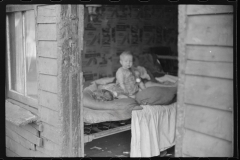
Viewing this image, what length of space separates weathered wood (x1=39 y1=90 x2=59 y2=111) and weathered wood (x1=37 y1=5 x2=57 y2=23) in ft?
2.60

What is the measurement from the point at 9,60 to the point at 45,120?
155 cm

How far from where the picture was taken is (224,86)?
1666 mm

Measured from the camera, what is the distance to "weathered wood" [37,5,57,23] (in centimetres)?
293

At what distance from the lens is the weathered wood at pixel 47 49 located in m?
2.97

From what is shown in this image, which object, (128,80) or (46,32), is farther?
(128,80)

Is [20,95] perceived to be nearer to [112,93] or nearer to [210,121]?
[112,93]

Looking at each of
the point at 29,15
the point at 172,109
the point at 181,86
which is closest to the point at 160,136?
the point at 172,109

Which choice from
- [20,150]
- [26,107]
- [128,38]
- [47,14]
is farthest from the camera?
[128,38]

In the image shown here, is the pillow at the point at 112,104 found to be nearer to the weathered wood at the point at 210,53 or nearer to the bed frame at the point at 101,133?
the bed frame at the point at 101,133

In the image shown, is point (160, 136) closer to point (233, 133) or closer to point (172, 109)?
point (172, 109)

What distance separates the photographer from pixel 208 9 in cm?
169

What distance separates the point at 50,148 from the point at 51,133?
0.20m

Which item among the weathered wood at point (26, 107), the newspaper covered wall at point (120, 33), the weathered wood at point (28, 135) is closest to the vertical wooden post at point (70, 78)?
the weathered wood at point (28, 135)

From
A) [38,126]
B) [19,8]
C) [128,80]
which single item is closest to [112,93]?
[128,80]
